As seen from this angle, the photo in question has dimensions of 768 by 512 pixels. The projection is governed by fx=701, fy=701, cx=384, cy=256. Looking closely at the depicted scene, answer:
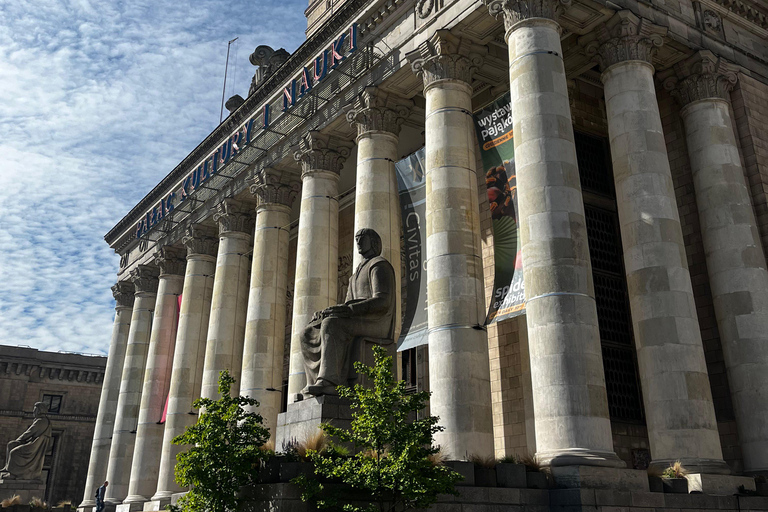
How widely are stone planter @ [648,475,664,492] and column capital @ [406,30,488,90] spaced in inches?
485

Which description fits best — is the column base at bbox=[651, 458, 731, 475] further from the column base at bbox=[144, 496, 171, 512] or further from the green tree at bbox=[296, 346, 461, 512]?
the column base at bbox=[144, 496, 171, 512]

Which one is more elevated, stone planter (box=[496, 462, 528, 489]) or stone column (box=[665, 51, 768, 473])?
stone column (box=[665, 51, 768, 473])

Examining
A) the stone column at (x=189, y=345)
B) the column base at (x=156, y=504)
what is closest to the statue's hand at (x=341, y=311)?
the column base at (x=156, y=504)

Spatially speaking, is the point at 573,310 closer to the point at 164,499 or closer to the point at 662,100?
the point at 662,100

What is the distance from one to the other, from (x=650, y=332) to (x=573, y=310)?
2.95 meters

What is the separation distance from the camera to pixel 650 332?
17.1m

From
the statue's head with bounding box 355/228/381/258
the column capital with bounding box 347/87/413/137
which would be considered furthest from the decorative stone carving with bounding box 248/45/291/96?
the statue's head with bounding box 355/228/381/258

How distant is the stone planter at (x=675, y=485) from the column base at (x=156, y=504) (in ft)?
66.5

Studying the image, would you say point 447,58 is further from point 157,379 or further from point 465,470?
point 157,379

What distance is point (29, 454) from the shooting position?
124 feet

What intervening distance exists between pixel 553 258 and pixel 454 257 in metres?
3.44

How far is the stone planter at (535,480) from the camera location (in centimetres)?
1409

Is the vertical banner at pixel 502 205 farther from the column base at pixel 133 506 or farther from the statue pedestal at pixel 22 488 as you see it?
the statue pedestal at pixel 22 488

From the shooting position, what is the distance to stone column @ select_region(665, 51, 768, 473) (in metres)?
18.1
